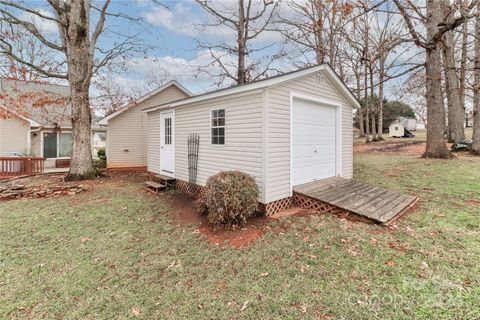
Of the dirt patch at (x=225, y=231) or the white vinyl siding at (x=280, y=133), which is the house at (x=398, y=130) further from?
the dirt patch at (x=225, y=231)

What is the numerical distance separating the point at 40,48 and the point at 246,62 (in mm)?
13501

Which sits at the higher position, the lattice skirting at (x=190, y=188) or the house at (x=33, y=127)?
the house at (x=33, y=127)

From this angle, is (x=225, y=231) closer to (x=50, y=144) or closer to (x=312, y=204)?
(x=312, y=204)

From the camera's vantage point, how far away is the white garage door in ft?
20.2

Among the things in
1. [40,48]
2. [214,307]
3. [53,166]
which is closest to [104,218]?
[214,307]

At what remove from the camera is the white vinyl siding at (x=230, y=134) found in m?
5.43

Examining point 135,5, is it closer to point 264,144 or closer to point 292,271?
point 264,144

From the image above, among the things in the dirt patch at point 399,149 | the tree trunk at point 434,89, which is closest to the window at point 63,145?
the dirt patch at point 399,149

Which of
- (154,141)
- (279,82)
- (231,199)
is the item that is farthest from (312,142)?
(154,141)

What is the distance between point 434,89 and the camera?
36.1 feet

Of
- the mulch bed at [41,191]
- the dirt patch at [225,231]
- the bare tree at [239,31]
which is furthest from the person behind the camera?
the bare tree at [239,31]

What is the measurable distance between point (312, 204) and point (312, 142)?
1928mm

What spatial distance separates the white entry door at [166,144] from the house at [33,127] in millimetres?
5948

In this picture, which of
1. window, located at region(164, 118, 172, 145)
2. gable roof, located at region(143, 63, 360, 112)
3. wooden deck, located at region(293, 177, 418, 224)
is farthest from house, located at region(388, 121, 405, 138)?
window, located at region(164, 118, 172, 145)
